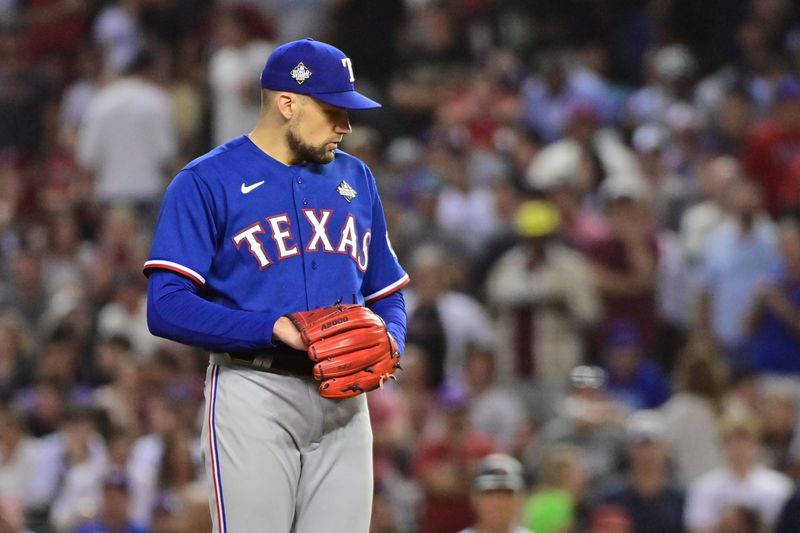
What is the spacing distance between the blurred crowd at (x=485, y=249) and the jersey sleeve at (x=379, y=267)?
2925 millimetres

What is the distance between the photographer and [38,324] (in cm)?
1216

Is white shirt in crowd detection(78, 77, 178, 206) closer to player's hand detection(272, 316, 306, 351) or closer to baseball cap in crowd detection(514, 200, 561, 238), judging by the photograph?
baseball cap in crowd detection(514, 200, 561, 238)

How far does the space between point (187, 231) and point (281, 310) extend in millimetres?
327

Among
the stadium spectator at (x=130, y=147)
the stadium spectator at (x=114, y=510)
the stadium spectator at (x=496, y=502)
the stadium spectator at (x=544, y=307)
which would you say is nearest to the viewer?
the stadium spectator at (x=496, y=502)

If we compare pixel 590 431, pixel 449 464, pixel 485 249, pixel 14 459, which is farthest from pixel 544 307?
pixel 14 459

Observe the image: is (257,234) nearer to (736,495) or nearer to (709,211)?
(736,495)

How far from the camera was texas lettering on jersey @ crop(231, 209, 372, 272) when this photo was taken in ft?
14.2

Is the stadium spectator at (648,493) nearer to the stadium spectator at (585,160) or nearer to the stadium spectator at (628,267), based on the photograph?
the stadium spectator at (628,267)

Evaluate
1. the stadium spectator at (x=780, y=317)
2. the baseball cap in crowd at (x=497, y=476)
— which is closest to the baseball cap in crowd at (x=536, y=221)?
the stadium spectator at (x=780, y=317)

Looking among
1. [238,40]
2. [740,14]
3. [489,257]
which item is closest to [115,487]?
[489,257]

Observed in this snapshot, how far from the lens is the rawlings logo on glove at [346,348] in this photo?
416 cm

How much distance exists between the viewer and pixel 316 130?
4.38m

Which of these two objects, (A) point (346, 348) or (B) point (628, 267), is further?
(B) point (628, 267)

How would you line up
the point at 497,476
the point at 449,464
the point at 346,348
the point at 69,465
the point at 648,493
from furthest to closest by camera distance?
the point at 69,465 < the point at 449,464 < the point at 648,493 < the point at 497,476 < the point at 346,348
